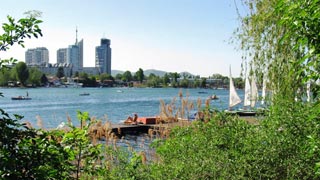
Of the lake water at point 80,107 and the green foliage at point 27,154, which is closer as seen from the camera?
the green foliage at point 27,154

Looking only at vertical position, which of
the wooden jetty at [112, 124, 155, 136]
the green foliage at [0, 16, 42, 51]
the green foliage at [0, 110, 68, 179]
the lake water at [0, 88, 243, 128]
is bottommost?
the lake water at [0, 88, 243, 128]

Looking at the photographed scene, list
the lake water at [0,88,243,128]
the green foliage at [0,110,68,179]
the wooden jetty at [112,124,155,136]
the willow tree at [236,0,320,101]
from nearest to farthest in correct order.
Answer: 1. the green foliage at [0,110,68,179]
2. the willow tree at [236,0,320,101]
3. the wooden jetty at [112,124,155,136]
4. the lake water at [0,88,243,128]

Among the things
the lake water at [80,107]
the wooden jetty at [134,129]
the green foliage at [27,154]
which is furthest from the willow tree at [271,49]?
the wooden jetty at [134,129]

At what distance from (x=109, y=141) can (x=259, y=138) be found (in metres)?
4.43

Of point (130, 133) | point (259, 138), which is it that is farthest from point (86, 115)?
point (130, 133)

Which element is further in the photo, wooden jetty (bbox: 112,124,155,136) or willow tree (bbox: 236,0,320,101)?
wooden jetty (bbox: 112,124,155,136)

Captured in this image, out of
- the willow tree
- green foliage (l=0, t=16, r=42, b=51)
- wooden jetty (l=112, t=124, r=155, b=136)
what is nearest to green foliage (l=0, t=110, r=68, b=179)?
green foliage (l=0, t=16, r=42, b=51)

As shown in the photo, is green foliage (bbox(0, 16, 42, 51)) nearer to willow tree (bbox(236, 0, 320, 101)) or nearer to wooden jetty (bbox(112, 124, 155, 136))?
willow tree (bbox(236, 0, 320, 101))

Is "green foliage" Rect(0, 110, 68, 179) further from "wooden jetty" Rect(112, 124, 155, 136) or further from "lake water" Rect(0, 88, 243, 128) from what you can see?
"wooden jetty" Rect(112, 124, 155, 136)

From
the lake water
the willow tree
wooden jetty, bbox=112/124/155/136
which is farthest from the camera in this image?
the lake water

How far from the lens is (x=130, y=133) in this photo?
91.1ft

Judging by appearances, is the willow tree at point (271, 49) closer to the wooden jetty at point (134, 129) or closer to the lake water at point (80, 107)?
the lake water at point (80, 107)

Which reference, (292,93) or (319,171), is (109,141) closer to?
(292,93)

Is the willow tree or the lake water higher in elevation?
the willow tree
